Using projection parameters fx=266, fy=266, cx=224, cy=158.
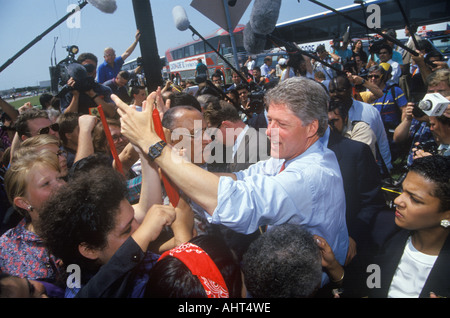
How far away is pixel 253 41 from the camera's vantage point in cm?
299

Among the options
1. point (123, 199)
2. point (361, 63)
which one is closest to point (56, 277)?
point (123, 199)

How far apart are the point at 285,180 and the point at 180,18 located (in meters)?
2.70

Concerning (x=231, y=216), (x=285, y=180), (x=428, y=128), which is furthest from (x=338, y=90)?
(x=231, y=216)

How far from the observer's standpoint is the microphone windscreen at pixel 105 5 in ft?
7.04

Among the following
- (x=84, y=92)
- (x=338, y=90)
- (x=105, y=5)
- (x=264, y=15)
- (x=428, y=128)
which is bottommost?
(x=428, y=128)

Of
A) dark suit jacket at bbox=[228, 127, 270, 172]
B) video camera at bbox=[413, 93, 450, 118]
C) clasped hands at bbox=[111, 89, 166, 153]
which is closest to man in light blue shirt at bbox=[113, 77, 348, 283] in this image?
clasped hands at bbox=[111, 89, 166, 153]

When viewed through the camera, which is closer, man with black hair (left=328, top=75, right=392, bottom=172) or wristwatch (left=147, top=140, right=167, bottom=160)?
wristwatch (left=147, top=140, right=167, bottom=160)

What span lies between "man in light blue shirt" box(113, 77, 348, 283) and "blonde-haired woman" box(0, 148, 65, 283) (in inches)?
37.6

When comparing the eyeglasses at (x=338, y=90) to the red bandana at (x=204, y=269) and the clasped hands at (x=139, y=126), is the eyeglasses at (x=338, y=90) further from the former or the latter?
the red bandana at (x=204, y=269)

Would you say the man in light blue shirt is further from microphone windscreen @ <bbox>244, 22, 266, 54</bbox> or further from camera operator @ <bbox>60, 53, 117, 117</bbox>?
camera operator @ <bbox>60, 53, 117, 117</bbox>

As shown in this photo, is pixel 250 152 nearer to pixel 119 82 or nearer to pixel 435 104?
pixel 435 104

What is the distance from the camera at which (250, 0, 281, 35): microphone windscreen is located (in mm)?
2504

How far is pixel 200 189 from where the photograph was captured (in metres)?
1.09

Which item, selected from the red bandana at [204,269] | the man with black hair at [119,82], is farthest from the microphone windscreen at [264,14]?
the man with black hair at [119,82]
